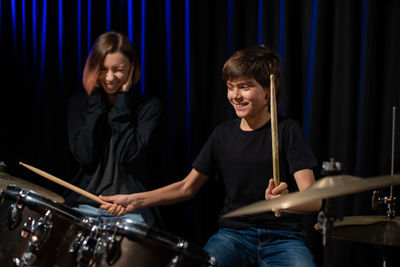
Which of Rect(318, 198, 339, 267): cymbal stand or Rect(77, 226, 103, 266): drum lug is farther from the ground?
Rect(318, 198, 339, 267): cymbal stand

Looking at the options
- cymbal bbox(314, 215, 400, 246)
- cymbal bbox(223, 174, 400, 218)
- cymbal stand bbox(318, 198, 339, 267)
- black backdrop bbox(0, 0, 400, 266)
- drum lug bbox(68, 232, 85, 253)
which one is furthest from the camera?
black backdrop bbox(0, 0, 400, 266)

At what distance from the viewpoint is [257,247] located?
179cm

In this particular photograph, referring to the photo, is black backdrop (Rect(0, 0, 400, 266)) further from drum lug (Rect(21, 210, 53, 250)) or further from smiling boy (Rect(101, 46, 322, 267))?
drum lug (Rect(21, 210, 53, 250))

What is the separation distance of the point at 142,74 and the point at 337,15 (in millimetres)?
1012

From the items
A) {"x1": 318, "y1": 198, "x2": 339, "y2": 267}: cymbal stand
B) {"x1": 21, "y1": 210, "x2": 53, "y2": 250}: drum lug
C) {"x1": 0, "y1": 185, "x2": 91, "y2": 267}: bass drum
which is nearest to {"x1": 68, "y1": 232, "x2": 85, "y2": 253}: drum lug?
{"x1": 0, "y1": 185, "x2": 91, "y2": 267}: bass drum

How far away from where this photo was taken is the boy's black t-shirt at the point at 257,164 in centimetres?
181

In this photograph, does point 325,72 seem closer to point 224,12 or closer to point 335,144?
point 335,144

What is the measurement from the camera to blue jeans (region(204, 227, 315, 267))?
1694 millimetres


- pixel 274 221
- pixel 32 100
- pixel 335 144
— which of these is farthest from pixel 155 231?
pixel 32 100

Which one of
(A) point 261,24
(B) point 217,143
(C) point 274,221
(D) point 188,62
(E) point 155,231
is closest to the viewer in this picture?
(E) point 155,231

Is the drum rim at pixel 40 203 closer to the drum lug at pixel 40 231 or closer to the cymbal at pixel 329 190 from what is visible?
the drum lug at pixel 40 231

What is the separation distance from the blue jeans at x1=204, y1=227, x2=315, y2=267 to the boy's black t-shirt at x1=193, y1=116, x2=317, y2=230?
0.03m

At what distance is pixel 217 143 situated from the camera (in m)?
2.02

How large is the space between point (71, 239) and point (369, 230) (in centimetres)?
103
